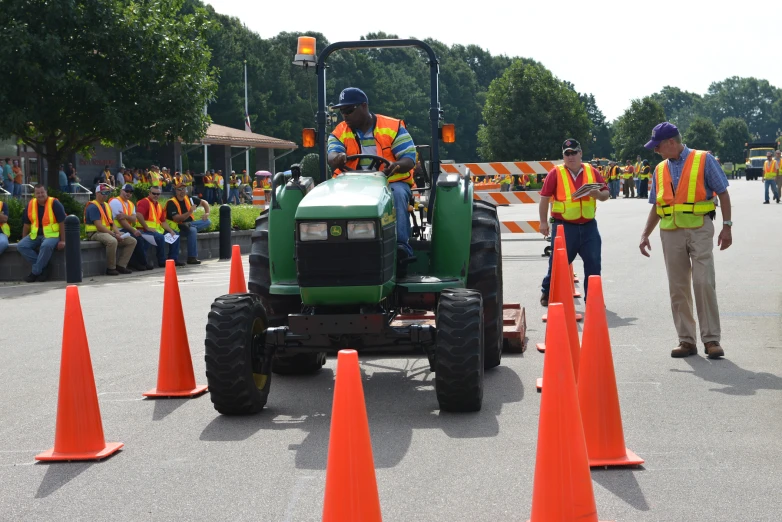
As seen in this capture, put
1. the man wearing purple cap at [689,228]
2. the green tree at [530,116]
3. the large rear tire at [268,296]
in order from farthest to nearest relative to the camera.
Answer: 1. the green tree at [530,116]
2. the man wearing purple cap at [689,228]
3. the large rear tire at [268,296]

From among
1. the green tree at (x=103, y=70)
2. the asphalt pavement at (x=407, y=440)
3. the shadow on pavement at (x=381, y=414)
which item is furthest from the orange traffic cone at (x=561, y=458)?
the green tree at (x=103, y=70)

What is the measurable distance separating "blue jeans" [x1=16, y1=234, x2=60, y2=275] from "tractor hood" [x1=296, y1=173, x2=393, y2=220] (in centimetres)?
1145

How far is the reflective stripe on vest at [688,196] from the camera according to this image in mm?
9391

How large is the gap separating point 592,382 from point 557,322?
1.18 meters

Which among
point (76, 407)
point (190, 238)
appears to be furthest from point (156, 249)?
point (76, 407)

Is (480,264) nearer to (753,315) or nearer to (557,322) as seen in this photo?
(557,322)

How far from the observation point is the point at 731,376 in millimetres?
8492

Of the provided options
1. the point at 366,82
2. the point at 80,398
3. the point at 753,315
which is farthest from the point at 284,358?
the point at 366,82

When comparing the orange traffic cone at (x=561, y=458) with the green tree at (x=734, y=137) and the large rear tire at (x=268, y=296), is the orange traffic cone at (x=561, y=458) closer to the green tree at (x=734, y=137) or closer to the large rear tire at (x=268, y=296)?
the large rear tire at (x=268, y=296)

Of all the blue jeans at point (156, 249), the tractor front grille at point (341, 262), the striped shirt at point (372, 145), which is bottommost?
the blue jeans at point (156, 249)

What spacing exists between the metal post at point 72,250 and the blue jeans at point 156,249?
1.92 metres

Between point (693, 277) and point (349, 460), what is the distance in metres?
5.74

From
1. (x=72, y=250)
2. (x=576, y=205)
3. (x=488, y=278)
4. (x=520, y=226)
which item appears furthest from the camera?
(x=520, y=226)

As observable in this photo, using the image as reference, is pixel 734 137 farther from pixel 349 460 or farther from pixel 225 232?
pixel 349 460
